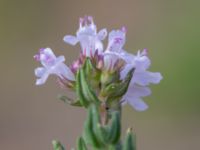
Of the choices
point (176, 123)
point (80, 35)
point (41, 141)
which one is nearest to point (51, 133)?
point (41, 141)

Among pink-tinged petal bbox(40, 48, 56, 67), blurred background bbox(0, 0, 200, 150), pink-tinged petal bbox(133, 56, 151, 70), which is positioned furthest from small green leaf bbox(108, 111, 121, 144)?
blurred background bbox(0, 0, 200, 150)

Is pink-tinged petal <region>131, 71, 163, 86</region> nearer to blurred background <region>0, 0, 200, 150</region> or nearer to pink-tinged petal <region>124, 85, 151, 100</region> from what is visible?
pink-tinged petal <region>124, 85, 151, 100</region>

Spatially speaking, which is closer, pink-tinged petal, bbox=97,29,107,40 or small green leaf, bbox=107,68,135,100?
small green leaf, bbox=107,68,135,100

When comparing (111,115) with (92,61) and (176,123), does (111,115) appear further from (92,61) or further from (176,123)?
(176,123)

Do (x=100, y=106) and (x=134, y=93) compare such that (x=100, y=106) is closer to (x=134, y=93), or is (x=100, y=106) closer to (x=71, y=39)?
(x=134, y=93)

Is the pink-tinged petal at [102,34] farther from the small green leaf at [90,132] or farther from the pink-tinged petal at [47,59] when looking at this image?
the small green leaf at [90,132]

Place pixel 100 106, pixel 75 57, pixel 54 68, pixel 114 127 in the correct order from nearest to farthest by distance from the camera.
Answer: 1. pixel 114 127
2. pixel 100 106
3. pixel 54 68
4. pixel 75 57

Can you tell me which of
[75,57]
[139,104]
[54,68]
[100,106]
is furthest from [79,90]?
[75,57]
